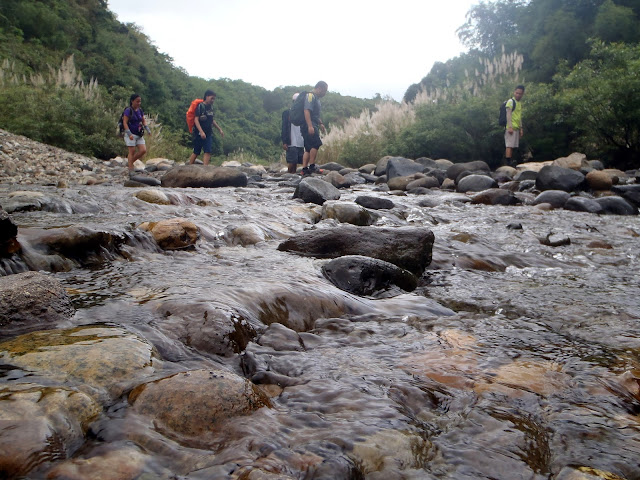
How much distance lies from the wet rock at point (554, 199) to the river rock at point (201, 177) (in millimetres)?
5019

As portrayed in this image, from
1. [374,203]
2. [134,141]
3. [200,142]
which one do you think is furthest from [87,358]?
[200,142]

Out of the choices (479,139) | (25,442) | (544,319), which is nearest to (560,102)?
(479,139)

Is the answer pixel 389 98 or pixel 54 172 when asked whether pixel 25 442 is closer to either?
pixel 54 172

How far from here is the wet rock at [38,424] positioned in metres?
A: 1.03

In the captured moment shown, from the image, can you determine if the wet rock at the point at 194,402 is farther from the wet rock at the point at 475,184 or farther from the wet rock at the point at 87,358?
the wet rock at the point at 475,184

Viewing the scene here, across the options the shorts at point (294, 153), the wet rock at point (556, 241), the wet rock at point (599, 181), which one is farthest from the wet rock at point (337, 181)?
the wet rock at point (556, 241)

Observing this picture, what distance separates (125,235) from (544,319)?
2593 mm

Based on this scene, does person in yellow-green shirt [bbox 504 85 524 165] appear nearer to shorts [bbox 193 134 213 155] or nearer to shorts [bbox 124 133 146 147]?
shorts [bbox 193 134 213 155]

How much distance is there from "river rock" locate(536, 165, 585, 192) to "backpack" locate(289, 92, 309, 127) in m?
4.73

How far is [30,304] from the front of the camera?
181 cm

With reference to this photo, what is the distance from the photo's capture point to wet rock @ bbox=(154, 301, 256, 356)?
1.84 metres

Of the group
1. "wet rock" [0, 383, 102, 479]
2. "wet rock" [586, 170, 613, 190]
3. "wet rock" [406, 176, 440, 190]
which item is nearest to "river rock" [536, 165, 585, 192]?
"wet rock" [586, 170, 613, 190]

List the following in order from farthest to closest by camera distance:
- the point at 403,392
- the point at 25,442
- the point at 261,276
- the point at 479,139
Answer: the point at 479,139
the point at 261,276
the point at 403,392
the point at 25,442

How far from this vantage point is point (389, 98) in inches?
703
